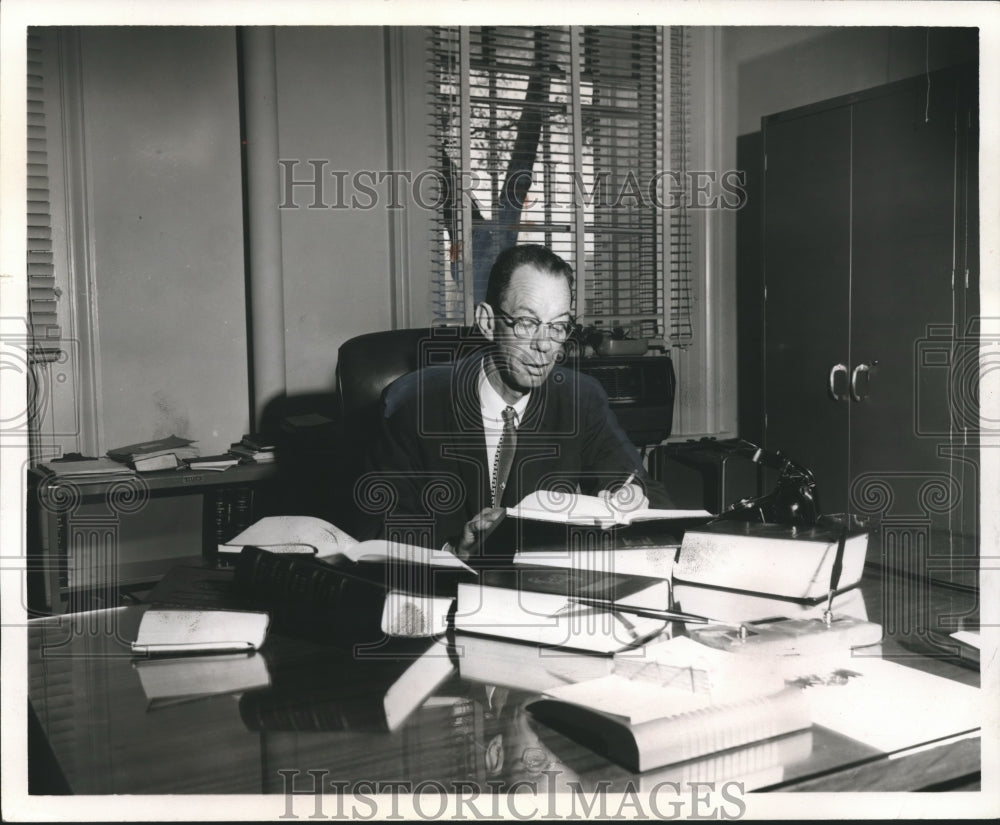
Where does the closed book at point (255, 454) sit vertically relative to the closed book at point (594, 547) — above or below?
below

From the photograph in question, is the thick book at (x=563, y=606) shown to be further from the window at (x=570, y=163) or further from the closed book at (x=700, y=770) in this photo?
the window at (x=570, y=163)

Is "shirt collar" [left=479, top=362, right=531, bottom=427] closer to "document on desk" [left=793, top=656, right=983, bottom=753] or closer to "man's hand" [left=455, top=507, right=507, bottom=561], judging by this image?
"man's hand" [left=455, top=507, right=507, bottom=561]

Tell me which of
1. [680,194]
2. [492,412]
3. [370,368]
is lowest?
[492,412]

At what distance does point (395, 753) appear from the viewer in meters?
0.82

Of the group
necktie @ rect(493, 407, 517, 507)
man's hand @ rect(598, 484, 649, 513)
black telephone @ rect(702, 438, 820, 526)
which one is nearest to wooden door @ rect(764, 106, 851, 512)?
necktie @ rect(493, 407, 517, 507)

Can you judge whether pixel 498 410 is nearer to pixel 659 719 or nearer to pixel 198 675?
pixel 198 675

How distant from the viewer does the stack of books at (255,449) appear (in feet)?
9.72

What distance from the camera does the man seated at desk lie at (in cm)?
211

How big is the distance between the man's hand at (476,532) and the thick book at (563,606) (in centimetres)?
20

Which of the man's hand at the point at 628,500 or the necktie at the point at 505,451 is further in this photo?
the necktie at the point at 505,451

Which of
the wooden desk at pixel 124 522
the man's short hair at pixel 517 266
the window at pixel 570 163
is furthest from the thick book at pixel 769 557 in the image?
the window at pixel 570 163

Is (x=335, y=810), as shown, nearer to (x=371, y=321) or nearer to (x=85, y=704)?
(x=85, y=704)

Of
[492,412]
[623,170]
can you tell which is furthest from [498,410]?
[623,170]

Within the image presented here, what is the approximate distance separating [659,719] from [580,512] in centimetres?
46
